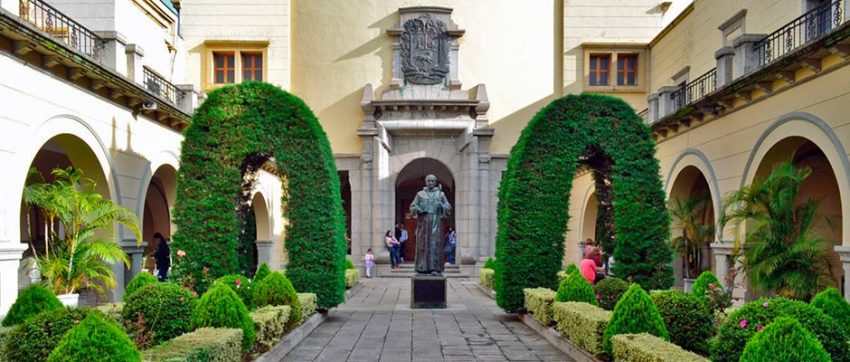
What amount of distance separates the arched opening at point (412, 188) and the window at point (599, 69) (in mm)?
7648

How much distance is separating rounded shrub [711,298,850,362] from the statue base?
403 inches

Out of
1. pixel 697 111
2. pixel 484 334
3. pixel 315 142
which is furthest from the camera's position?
pixel 697 111

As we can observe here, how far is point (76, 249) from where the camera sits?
46.8ft

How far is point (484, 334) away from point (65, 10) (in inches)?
503

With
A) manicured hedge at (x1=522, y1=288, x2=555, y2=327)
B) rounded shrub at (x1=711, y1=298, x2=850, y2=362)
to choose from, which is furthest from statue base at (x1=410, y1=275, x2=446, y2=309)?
rounded shrub at (x1=711, y1=298, x2=850, y2=362)

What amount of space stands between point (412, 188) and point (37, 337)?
30.4 metres

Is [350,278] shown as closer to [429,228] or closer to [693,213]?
[429,228]

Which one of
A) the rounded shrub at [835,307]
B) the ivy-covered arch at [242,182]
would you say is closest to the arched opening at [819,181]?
the rounded shrub at [835,307]

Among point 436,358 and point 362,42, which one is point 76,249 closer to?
point 436,358

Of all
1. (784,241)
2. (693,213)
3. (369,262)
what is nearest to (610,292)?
(784,241)

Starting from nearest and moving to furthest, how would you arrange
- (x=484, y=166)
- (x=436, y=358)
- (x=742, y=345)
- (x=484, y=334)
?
(x=742, y=345) → (x=436, y=358) → (x=484, y=334) → (x=484, y=166)

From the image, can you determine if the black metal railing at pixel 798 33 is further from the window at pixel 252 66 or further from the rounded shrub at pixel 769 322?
the window at pixel 252 66

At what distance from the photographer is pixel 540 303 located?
1423 centimetres

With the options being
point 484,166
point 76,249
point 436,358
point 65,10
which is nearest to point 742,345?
point 436,358
